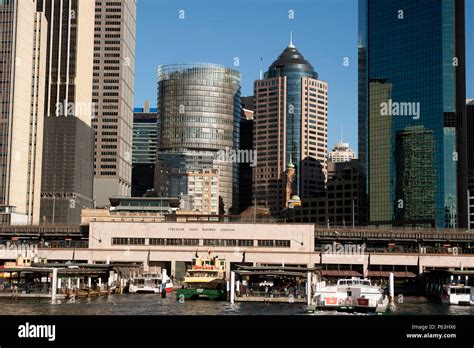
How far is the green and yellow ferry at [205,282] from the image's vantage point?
97.7m

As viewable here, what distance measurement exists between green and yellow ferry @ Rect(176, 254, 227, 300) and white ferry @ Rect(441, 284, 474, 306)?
30.1m

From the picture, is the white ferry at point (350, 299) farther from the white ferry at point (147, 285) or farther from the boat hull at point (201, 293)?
the white ferry at point (147, 285)

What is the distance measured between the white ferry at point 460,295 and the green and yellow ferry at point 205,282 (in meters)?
30.1

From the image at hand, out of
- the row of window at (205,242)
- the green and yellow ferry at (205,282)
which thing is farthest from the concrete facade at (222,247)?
the green and yellow ferry at (205,282)

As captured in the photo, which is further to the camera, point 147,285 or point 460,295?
point 147,285

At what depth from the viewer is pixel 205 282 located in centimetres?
10456

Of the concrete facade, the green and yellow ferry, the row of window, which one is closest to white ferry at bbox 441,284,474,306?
the green and yellow ferry

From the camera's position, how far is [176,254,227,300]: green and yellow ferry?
9769cm

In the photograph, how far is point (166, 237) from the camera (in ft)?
477

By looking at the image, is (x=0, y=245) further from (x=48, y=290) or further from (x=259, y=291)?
(x=259, y=291)

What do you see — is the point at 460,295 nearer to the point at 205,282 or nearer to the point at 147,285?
the point at 205,282

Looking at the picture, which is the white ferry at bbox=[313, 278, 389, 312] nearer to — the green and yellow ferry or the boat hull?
the boat hull

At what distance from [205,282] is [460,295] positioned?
34.9m

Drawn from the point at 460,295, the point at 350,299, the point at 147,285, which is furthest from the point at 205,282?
the point at 460,295
